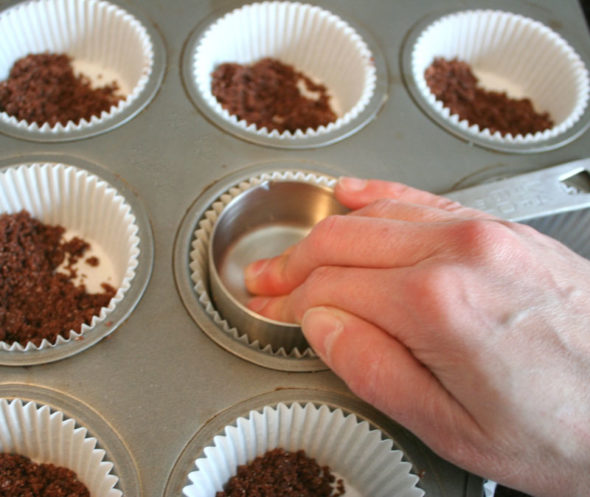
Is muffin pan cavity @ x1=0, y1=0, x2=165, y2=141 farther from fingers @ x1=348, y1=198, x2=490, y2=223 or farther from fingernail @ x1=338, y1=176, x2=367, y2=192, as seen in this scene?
fingers @ x1=348, y1=198, x2=490, y2=223

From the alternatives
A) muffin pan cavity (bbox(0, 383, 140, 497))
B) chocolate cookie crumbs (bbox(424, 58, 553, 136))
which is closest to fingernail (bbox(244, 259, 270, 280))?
muffin pan cavity (bbox(0, 383, 140, 497))

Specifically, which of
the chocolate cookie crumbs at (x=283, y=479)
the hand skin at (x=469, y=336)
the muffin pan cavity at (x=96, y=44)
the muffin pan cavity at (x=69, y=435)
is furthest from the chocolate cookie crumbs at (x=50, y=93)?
the chocolate cookie crumbs at (x=283, y=479)

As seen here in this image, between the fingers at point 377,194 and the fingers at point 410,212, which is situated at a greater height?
the fingers at point 377,194

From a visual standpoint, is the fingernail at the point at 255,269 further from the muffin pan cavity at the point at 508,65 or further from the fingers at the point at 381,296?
the muffin pan cavity at the point at 508,65

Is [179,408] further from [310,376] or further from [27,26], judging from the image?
[27,26]

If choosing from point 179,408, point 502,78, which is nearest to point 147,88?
point 179,408

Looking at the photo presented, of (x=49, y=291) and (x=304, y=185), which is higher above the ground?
(x=304, y=185)
